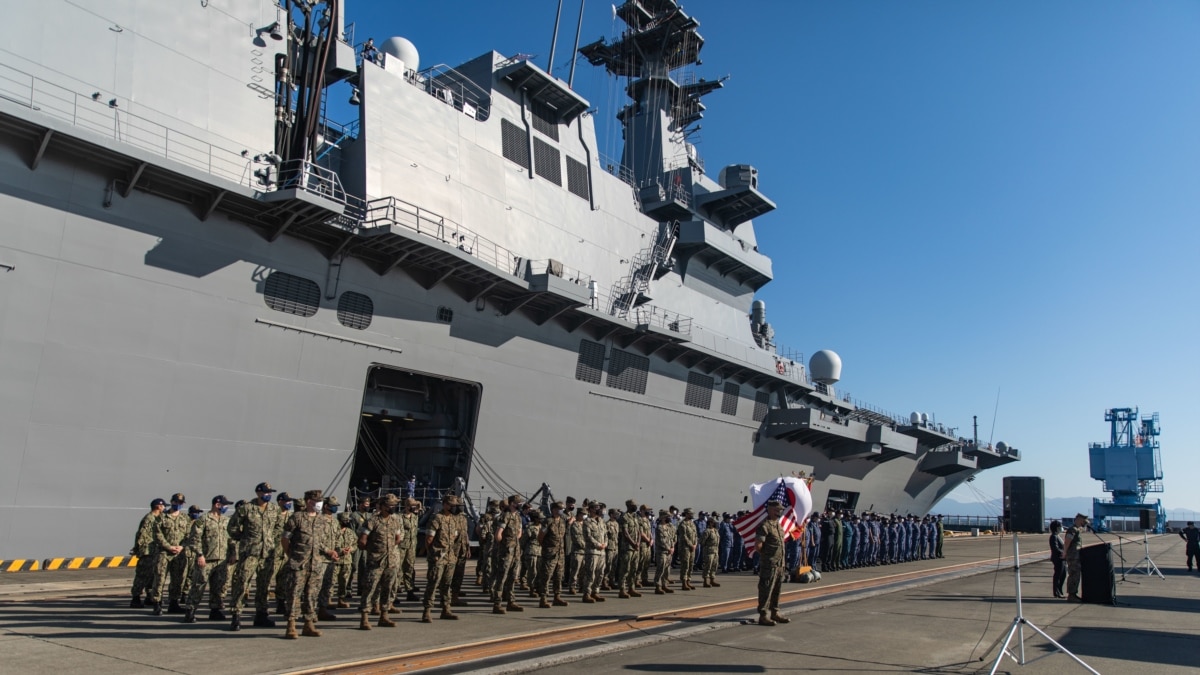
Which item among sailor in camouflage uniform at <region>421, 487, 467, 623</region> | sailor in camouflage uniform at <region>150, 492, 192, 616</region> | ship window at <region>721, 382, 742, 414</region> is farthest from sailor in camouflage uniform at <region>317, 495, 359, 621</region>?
ship window at <region>721, 382, 742, 414</region>

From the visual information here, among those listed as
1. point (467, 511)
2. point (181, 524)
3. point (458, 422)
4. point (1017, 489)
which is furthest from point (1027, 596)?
point (181, 524)

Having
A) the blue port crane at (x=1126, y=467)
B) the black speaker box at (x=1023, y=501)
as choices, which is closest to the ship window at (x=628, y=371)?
the black speaker box at (x=1023, y=501)

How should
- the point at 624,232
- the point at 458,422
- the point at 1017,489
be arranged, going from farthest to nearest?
the point at 624,232
the point at 458,422
the point at 1017,489

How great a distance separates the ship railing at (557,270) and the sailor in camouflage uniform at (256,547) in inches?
411

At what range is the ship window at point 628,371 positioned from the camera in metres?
21.6

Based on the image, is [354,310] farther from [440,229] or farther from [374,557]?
[374,557]

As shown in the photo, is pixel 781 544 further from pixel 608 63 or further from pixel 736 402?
pixel 608 63

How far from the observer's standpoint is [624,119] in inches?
1283

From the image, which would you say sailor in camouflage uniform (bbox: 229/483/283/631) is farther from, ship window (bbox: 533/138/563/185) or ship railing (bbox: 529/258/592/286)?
ship window (bbox: 533/138/563/185)

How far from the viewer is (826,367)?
35812mm

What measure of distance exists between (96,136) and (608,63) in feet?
83.1

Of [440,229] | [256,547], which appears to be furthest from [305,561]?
[440,229]

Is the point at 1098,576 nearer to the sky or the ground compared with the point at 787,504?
nearer to the ground

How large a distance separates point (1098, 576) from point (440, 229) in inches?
542
